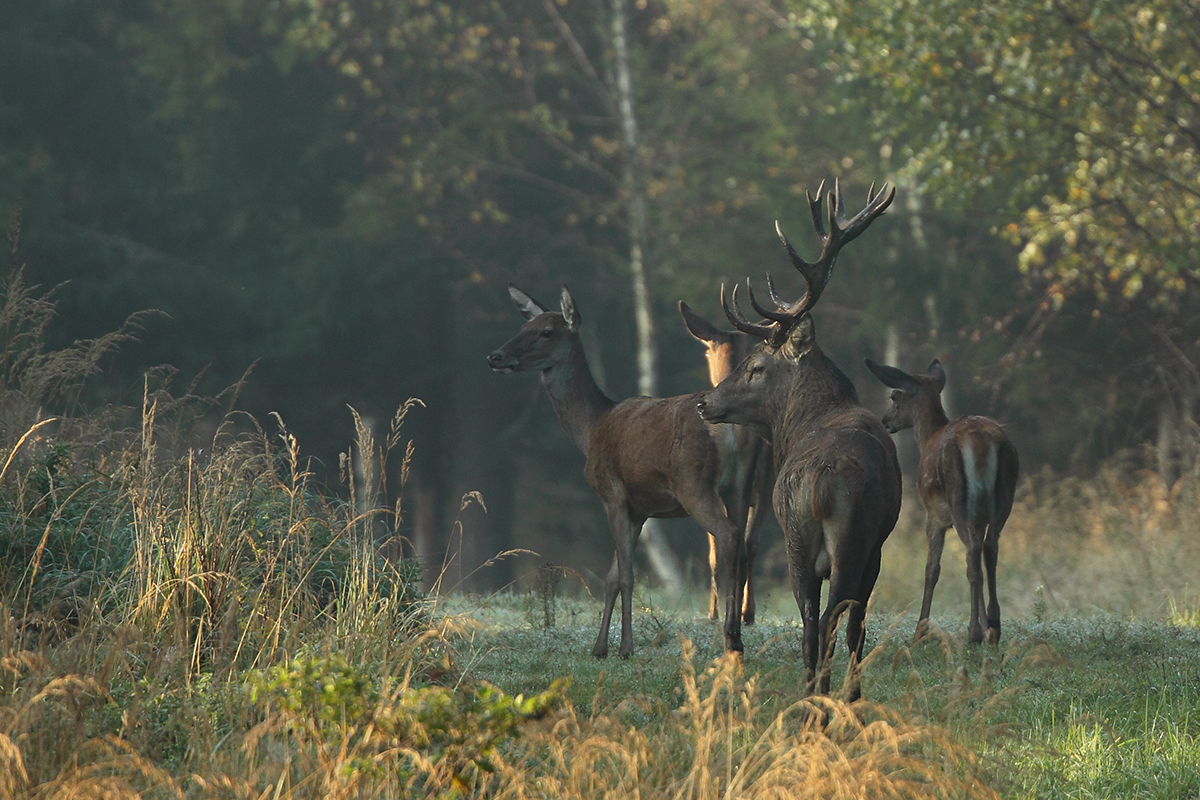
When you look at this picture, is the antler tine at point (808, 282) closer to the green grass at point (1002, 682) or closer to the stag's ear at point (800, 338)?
the stag's ear at point (800, 338)

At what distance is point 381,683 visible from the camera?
554 cm

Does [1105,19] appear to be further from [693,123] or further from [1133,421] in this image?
[693,123]

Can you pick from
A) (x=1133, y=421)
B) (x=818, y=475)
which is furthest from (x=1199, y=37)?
(x=818, y=475)

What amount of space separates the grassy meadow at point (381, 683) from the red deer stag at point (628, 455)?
48cm

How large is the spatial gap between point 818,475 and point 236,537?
2.95m

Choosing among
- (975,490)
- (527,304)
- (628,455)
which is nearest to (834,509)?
(628,455)

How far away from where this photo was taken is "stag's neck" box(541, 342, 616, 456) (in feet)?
32.0

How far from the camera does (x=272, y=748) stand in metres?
4.90

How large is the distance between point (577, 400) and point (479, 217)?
13.5 m

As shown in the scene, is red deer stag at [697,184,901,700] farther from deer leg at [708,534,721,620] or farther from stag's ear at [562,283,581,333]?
stag's ear at [562,283,581,333]

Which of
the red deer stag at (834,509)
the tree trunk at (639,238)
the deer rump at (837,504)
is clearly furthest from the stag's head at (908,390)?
the tree trunk at (639,238)

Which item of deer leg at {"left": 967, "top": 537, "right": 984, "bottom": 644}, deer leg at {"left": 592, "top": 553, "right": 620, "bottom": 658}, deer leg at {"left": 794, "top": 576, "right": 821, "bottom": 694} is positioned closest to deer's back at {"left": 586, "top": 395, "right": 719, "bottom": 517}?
deer leg at {"left": 592, "top": 553, "right": 620, "bottom": 658}

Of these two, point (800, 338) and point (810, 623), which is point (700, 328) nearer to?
point (800, 338)

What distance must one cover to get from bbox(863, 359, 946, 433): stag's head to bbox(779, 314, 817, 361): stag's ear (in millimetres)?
2383
